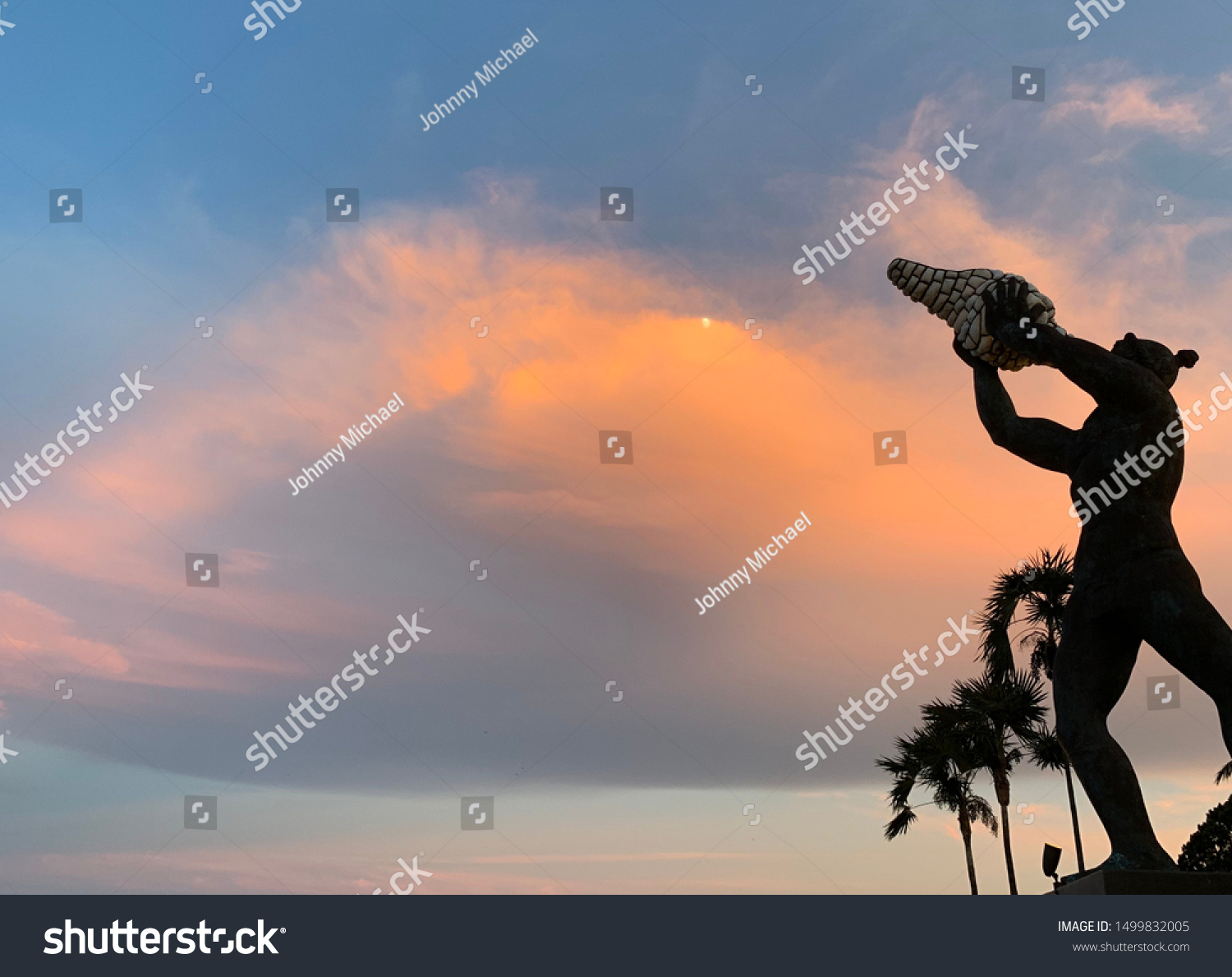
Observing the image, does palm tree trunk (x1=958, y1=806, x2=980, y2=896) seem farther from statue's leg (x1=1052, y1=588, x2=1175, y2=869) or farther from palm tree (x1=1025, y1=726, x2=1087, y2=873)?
statue's leg (x1=1052, y1=588, x2=1175, y2=869)

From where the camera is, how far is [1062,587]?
74.7ft

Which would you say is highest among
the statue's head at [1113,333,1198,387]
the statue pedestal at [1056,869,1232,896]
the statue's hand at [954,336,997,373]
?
the statue's hand at [954,336,997,373]

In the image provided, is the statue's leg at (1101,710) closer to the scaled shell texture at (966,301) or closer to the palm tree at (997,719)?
A: the scaled shell texture at (966,301)

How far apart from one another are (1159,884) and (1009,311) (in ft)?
18.1

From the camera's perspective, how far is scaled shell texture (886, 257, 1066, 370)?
1199cm

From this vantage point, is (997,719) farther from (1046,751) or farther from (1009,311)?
(1009,311)

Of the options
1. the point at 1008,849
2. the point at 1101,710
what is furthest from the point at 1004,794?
the point at 1101,710

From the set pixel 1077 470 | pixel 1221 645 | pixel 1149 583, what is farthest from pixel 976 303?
pixel 1221 645

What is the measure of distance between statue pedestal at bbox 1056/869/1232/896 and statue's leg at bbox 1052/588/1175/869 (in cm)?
43

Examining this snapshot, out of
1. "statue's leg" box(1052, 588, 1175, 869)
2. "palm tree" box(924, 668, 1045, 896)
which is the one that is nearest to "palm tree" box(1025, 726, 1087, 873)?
"palm tree" box(924, 668, 1045, 896)

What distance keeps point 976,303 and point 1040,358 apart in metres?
0.99

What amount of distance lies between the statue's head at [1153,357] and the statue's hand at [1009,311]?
35.6 inches

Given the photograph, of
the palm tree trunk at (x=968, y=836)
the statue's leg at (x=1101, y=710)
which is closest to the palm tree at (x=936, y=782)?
the palm tree trunk at (x=968, y=836)
